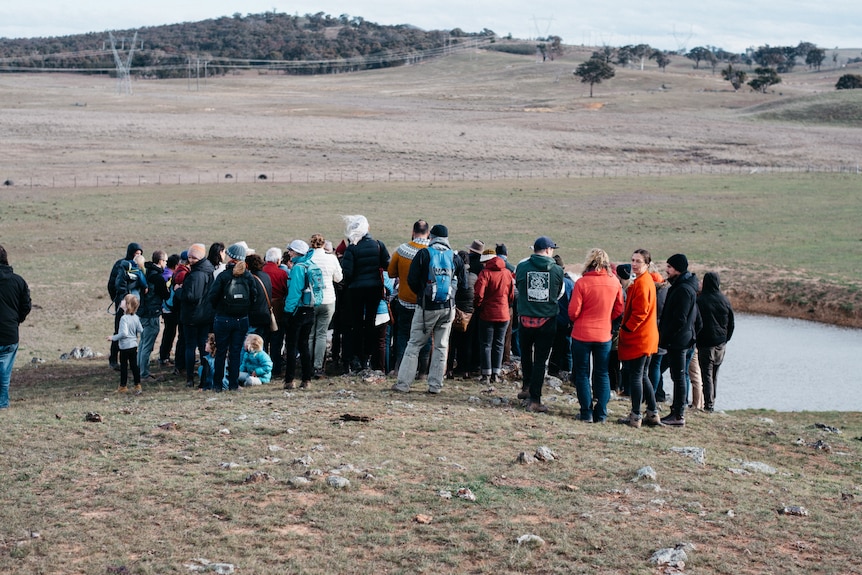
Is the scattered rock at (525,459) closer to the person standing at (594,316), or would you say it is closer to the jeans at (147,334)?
the person standing at (594,316)

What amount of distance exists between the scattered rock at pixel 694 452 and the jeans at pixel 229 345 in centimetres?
546

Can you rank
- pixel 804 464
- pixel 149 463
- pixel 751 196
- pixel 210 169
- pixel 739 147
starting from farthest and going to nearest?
pixel 739 147, pixel 210 169, pixel 751 196, pixel 804 464, pixel 149 463

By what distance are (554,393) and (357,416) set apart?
3511 millimetres

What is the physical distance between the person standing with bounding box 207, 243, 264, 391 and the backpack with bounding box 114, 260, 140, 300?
1522 mm

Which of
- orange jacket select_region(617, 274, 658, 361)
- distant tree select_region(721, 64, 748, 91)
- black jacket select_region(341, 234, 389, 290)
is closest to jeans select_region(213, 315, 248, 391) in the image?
black jacket select_region(341, 234, 389, 290)

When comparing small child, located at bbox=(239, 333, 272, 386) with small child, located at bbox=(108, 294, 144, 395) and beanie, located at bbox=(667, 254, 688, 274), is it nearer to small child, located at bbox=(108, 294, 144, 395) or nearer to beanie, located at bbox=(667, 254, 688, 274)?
small child, located at bbox=(108, 294, 144, 395)

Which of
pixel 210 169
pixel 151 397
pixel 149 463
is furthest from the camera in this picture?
pixel 210 169

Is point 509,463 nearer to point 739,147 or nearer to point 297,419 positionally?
point 297,419

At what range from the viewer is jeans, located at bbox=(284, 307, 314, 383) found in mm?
12188

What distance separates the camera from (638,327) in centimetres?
1063

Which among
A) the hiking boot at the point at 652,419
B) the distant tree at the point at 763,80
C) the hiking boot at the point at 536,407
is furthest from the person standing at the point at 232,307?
the distant tree at the point at 763,80

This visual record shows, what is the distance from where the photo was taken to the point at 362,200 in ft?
131

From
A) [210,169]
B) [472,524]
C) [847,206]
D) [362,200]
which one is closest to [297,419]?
[472,524]

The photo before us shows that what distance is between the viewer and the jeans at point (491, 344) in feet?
41.9
